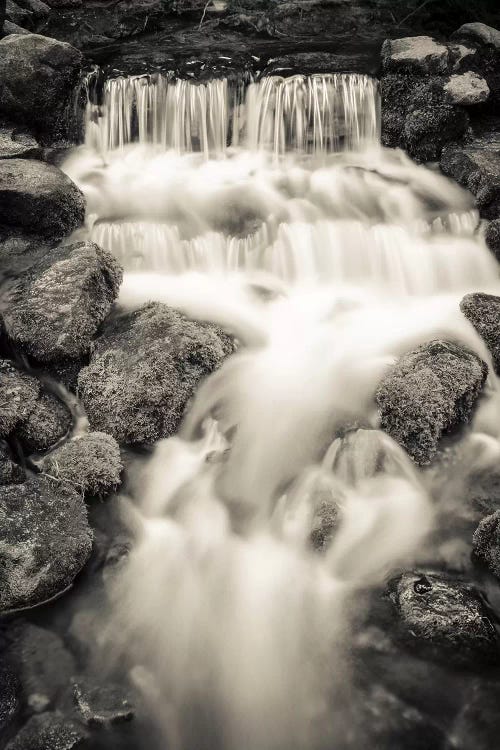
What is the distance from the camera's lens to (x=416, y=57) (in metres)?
9.45

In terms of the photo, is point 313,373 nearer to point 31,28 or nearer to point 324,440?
point 324,440

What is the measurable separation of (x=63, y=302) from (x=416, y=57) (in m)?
6.66

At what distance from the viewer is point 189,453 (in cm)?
546

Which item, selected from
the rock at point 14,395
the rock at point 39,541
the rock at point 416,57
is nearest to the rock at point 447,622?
the rock at point 39,541

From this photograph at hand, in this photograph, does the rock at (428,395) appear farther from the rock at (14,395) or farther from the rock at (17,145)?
the rock at (17,145)

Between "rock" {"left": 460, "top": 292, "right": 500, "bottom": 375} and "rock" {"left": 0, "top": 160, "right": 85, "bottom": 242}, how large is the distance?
4.51 meters

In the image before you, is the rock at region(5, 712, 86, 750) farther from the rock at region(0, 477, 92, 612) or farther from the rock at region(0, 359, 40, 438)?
the rock at region(0, 359, 40, 438)

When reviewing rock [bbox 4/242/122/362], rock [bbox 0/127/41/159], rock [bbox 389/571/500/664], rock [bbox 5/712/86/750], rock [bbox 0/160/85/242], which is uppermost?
rock [bbox 0/127/41/159]

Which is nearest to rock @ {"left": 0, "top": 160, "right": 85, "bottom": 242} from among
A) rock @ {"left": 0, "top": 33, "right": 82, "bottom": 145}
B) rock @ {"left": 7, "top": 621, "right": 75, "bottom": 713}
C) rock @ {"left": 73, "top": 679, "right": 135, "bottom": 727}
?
rock @ {"left": 0, "top": 33, "right": 82, "bottom": 145}

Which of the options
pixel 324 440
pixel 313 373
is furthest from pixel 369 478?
pixel 313 373

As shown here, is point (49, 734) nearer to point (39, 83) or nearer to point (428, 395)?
point (428, 395)

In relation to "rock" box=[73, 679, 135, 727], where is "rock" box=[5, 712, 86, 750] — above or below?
below

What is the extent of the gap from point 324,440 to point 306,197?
13.1ft

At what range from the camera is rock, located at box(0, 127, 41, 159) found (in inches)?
333
